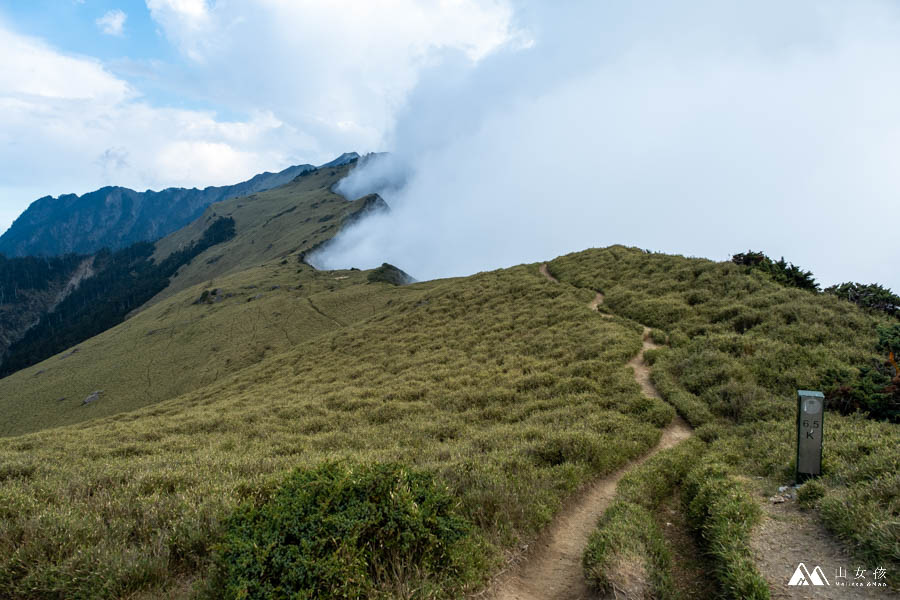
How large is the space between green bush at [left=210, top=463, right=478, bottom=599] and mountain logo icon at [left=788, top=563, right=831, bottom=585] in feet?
14.1

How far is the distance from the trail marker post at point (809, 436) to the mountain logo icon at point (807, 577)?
123 inches

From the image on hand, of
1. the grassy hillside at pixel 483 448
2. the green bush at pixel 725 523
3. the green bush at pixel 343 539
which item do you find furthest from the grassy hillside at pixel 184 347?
the green bush at pixel 725 523

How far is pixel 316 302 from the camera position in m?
94.3

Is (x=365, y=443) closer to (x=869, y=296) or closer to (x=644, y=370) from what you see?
(x=644, y=370)

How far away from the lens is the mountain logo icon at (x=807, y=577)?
569cm

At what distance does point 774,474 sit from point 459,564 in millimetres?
7380

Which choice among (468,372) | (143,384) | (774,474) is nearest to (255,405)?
(468,372)

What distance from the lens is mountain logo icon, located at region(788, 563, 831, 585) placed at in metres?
5.69

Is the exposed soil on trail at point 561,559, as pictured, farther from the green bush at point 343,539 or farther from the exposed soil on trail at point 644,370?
the exposed soil on trail at point 644,370

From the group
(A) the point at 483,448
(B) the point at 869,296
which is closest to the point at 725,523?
(A) the point at 483,448

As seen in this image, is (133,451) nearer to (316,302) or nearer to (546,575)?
(546,575)

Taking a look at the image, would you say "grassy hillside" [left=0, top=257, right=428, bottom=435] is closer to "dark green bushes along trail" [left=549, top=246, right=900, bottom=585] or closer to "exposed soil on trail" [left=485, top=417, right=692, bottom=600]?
"dark green bushes along trail" [left=549, top=246, right=900, bottom=585]

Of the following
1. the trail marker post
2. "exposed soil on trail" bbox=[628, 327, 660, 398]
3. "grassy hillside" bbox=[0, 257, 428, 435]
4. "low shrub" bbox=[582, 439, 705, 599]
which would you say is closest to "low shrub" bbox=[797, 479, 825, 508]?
the trail marker post

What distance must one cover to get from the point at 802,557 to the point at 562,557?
3.42 m
